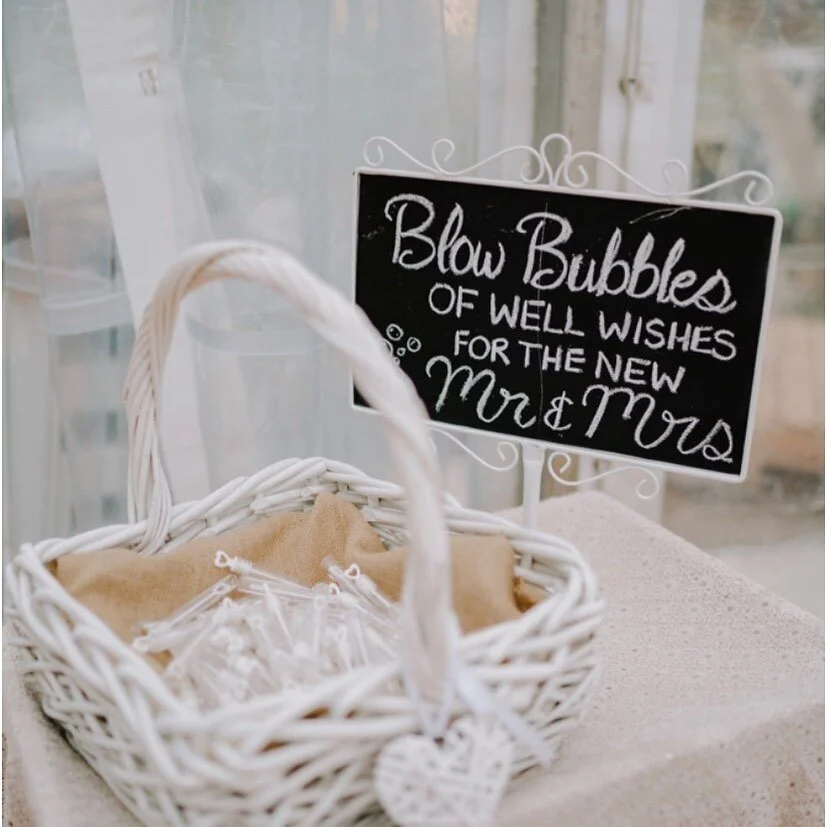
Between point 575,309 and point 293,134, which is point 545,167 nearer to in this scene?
point 575,309

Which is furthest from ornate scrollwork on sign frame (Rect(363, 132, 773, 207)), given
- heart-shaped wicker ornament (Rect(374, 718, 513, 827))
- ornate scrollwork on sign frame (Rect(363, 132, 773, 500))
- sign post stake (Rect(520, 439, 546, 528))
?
heart-shaped wicker ornament (Rect(374, 718, 513, 827))

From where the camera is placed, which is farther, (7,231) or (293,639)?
(7,231)

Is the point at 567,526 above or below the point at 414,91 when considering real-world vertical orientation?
below

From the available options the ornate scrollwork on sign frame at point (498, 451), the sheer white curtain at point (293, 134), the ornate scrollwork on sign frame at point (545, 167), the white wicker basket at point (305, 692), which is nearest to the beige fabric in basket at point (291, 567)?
the white wicker basket at point (305, 692)

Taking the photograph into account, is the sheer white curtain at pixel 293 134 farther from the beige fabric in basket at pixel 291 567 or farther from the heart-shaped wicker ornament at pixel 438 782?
the heart-shaped wicker ornament at pixel 438 782

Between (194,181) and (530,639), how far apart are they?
0.78m

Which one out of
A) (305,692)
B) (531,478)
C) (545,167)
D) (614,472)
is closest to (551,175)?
(545,167)

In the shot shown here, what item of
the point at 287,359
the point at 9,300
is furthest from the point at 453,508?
the point at 9,300

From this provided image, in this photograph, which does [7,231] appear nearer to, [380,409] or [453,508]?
[453,508]

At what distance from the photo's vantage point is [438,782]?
0.55 metres

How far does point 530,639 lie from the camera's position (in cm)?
64

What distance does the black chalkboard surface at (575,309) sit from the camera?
838 millimetres

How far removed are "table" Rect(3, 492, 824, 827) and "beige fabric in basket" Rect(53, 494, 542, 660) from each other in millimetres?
107

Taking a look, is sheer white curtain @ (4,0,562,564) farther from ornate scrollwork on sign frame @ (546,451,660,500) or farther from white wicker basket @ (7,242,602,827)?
white wicker basket @ (7,242,602,827)
